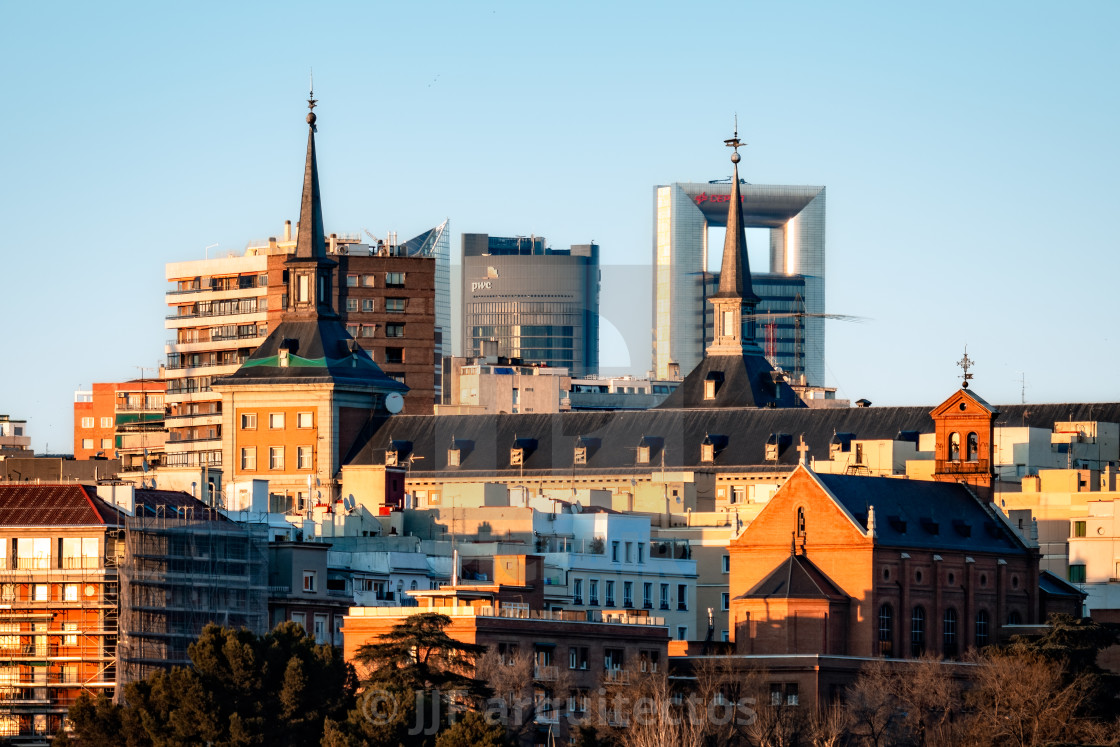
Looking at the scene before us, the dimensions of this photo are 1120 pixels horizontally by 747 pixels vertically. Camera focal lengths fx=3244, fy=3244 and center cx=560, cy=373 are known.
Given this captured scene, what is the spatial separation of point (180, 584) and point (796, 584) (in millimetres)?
29316

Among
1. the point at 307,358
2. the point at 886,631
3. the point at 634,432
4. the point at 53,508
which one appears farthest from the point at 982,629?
the point at 307,358

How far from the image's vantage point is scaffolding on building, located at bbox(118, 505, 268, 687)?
4505 inches

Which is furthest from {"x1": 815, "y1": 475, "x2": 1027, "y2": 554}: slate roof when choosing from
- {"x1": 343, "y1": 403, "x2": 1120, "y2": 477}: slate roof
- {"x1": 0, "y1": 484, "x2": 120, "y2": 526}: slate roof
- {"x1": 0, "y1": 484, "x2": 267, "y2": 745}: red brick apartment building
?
{"x1": 343, "y1": 403, "x2": 1120, "y2": 477}: slate roof

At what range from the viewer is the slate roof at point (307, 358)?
196 m

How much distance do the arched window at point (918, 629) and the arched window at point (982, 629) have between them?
3146mm

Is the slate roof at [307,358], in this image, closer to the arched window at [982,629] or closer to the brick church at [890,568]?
the brick church at [890,568]

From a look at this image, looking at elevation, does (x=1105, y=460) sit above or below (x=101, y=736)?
above

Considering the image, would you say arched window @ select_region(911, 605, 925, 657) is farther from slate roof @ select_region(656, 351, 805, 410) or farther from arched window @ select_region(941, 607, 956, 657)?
slate roof @ select_region(656, 351, 805, 410)

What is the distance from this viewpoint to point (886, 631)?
13750 cm

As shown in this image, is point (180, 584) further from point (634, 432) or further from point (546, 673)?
point (634, 432)

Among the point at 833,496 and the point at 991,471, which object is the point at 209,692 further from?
the point at 991,471

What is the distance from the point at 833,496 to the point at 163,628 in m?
34.3

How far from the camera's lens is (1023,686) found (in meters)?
123

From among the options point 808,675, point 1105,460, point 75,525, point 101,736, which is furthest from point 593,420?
point 101,736
